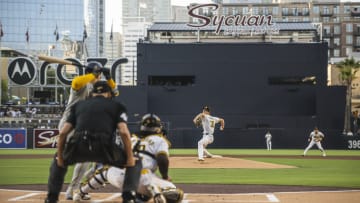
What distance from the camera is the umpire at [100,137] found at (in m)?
8.89

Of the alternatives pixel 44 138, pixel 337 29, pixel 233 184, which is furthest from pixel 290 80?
pixel 337 29

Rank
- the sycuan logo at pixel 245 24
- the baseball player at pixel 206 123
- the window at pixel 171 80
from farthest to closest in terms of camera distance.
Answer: the sycuan logo at pixel 245 24 < the window at pixel 171 80 < the baseball player at pixel 206 123

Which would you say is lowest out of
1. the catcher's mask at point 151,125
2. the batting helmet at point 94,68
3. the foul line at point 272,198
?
the foul line at point 272,198

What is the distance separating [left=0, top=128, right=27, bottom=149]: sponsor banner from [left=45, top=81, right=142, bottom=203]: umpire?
3628 centimetres

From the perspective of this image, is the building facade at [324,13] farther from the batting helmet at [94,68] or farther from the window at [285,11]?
the batting helmet at [94,68]

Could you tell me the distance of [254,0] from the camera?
540 ft

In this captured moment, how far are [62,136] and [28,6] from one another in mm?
153029

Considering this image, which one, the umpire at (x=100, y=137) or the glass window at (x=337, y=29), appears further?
the glass window at (x=337, y=29)

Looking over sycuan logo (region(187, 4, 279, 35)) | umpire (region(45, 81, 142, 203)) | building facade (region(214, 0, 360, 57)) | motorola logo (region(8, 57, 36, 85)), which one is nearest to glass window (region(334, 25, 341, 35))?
building facade (region(214, 0, 360, 57))

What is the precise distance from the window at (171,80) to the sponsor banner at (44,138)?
12.6m

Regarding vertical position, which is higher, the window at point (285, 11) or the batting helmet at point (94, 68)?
the window at point (285, 11)

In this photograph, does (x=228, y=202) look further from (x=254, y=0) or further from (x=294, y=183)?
(x=254, y=0)

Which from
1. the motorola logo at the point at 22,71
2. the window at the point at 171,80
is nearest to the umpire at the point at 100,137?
the motorola logo at the point at 22,71

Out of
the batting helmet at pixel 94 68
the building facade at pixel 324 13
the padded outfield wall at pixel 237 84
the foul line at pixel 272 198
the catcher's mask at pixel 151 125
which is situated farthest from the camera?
the building facade at pixel 324 13
